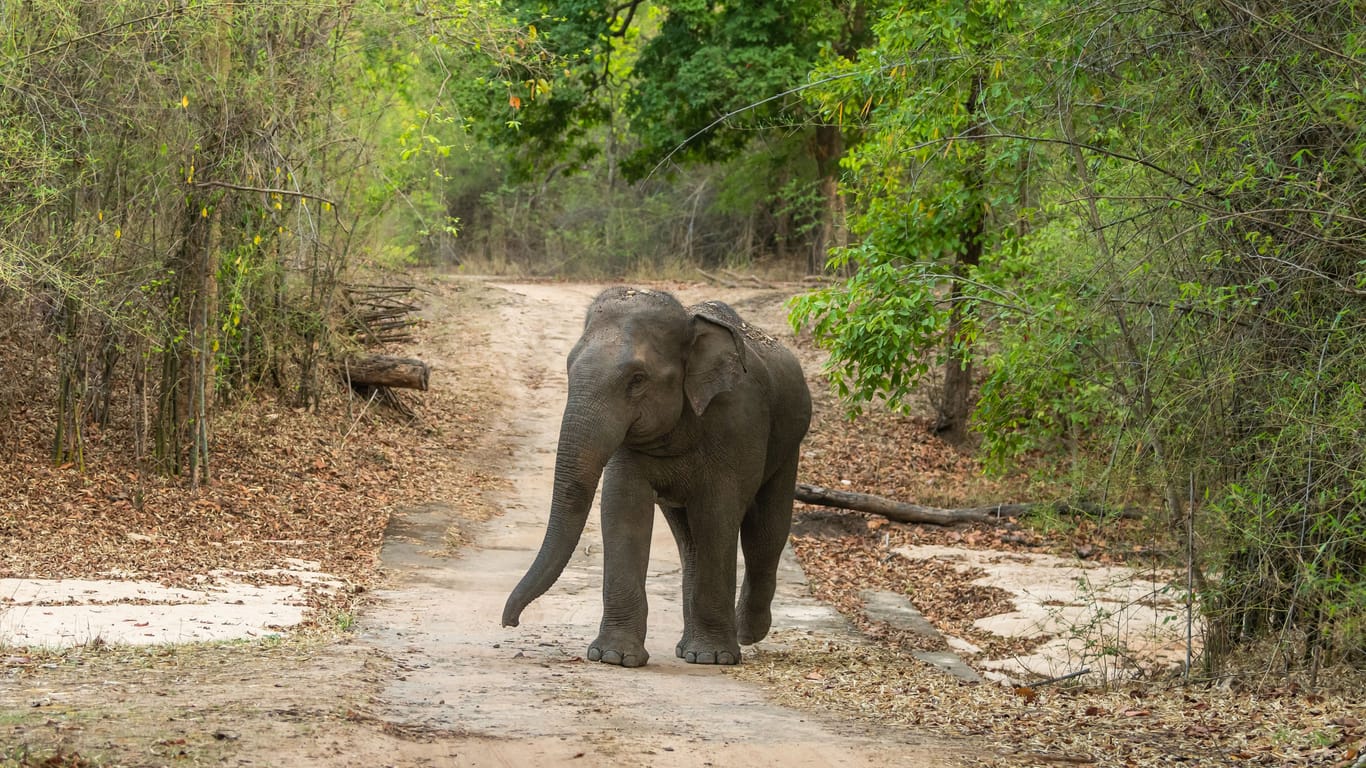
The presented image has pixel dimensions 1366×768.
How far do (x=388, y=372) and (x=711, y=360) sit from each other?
10138 mm

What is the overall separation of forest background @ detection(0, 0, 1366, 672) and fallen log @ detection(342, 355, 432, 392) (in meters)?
0.38

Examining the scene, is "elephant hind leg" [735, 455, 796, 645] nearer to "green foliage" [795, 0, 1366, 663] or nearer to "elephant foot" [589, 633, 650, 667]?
"elephant foot" [589, 633, 650, 667]

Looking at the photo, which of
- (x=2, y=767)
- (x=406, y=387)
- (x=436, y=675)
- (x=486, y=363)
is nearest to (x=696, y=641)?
(x=436, y=675)

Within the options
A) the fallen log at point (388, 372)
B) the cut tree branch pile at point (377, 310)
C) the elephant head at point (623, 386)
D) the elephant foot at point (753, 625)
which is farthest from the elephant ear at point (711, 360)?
the cut tree branch pile at point (377, 310)

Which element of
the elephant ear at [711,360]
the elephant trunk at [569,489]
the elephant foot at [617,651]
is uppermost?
the elephant ear at [711,360]

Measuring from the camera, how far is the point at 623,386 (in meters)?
8.30

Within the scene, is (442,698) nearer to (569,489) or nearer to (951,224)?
(569,489)

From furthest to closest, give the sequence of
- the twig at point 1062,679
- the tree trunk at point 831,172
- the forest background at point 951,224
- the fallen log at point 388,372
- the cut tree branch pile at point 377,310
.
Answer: the tree trunk at point 831,172
the cut tree branch pile at point 377,310
the fallen log at point 388,372
the twig at point 1062,679
the forest background at point 951,224

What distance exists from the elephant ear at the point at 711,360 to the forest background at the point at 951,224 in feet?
4.03

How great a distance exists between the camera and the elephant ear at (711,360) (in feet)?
28.6

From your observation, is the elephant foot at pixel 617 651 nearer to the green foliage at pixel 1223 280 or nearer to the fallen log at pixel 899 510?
the green foliage at pixel 1223 280

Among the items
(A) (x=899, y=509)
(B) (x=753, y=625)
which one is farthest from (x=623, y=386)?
(A) (x=899, y=509)

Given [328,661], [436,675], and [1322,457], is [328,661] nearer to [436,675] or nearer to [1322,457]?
[436,675]

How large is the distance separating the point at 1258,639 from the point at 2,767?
6.42 metres
